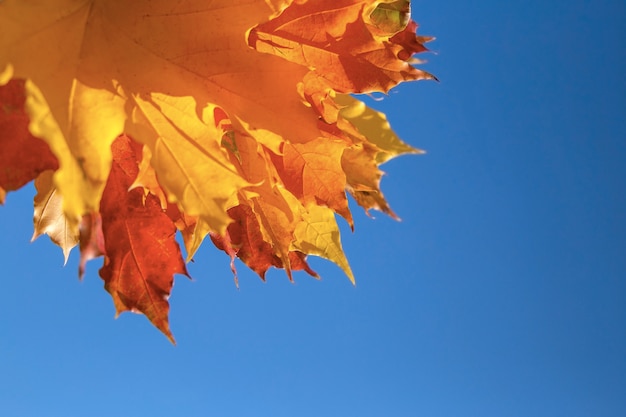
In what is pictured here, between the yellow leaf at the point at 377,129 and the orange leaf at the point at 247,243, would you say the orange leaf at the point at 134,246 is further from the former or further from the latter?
the yellow leaf at the point at 377,129

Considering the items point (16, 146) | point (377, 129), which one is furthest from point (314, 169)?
point (16, 146)

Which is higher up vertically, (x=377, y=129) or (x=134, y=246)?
(x=377, y=129)

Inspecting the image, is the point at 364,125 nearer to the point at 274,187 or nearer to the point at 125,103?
the point at 274,187

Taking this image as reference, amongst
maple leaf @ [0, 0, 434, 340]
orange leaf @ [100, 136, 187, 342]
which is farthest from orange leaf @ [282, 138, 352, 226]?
orange leaf @ [100, 136, 187, 342]

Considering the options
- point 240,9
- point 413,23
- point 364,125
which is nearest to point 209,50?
point 240,9

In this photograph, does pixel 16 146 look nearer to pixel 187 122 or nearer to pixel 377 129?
pixel 187 122

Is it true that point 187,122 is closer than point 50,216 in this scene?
Yes

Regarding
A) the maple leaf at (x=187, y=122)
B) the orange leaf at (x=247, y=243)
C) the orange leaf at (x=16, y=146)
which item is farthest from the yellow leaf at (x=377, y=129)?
the orange leaf at (x=16, y=146)

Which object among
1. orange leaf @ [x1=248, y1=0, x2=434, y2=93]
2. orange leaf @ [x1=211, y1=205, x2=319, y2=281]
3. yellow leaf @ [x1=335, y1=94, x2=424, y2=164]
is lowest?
orange leaf @ [x1=211, y1=205, x2=319, y2=281]

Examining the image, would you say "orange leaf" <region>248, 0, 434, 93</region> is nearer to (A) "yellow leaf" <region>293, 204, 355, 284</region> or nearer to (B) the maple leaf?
(B) the maple leaf
